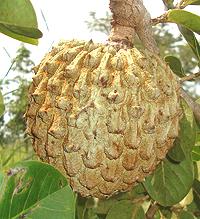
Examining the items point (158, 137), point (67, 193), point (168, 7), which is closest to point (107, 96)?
point (158, 137)

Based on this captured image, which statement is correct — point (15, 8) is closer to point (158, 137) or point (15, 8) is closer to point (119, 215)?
point (158, 137)

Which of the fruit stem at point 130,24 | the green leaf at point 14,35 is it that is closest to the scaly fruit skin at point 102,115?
the fruit stem at point 130,24

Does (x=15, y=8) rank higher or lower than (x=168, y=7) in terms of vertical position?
lower

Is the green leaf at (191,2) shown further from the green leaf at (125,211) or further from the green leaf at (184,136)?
the green leaf at (125,211)

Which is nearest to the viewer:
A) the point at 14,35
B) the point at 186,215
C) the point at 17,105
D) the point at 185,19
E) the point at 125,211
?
the point at 185,19

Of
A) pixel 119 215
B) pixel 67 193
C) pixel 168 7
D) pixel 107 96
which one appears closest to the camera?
pixel 67 193

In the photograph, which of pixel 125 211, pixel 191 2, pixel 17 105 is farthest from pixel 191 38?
pixel 17 105

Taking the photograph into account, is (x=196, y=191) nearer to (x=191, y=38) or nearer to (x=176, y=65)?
(x=176, y=65)

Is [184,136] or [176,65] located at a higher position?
[176,65]
